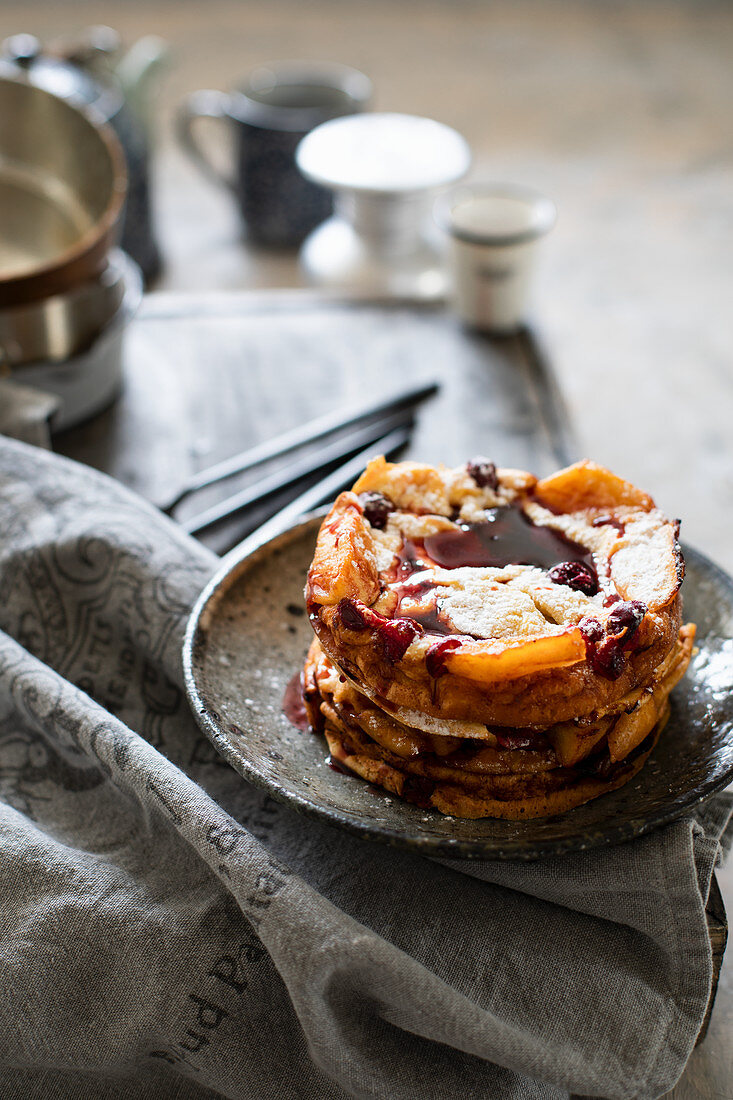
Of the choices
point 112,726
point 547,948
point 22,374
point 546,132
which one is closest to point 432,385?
point 22,374

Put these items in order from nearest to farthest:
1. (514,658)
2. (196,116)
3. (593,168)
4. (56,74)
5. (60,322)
Result: 1. (514,658)
2. (60,322)
3. (56,74)
4. (196,116)
5. (593,168)

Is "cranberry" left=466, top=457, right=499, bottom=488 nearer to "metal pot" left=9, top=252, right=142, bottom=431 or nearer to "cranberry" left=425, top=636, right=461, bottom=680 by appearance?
"cranberry" left=425, top=636, right=461, bottom=680

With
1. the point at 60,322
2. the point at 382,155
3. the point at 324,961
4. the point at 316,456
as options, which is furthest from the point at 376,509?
the point at 382,155

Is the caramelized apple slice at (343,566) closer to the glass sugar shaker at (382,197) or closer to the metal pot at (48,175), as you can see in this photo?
the metal pot at (48,175)

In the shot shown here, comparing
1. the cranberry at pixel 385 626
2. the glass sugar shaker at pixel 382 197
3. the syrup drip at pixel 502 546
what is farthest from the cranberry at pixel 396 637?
the glass sugar shaker at pixel 382 197

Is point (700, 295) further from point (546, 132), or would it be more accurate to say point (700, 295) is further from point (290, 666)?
point (290, 666)

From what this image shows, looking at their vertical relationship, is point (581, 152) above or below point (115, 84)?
below

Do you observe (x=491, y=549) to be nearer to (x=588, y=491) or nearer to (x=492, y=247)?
(x=588, y=491)
